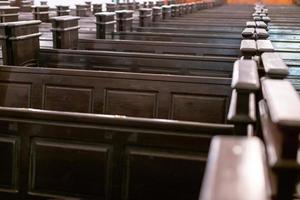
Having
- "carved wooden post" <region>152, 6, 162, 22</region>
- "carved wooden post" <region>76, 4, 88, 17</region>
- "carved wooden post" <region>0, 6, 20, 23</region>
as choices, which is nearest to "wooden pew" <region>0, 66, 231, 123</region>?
"carved wooden post" <region>0, 6, 20, 23</region>

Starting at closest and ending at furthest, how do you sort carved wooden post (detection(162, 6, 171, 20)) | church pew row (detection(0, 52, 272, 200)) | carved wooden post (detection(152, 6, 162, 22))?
church pew row (detection(0, 52, 272, 200))
carved wooden post (detection(152, 6, 162, 22))
carved wooden post (detection(162, 6, 171, 20))

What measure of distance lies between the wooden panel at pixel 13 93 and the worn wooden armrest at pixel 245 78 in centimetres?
188

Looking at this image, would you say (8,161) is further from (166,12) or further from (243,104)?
(166,12)

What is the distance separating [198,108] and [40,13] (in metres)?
5.83

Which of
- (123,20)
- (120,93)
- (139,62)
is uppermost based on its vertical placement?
(123,20)

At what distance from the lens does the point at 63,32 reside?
4055mm

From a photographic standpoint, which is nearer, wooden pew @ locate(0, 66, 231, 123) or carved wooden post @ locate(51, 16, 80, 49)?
wooden pew @ locate(0, 66, 231, 123)

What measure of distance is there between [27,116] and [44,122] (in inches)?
3.4

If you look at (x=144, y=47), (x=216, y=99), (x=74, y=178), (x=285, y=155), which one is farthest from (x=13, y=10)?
(x=285, y=155)

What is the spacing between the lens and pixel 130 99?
9.50 feet

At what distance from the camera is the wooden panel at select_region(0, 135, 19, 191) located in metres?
1.92

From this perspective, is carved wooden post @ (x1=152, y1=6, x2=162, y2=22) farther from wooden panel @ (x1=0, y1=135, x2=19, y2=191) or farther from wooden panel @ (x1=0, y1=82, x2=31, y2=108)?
wooden panel @ (x1=0, y1=135, x2=19, y2=191)

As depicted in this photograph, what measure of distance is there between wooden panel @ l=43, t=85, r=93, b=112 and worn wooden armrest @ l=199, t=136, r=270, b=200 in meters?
2.20

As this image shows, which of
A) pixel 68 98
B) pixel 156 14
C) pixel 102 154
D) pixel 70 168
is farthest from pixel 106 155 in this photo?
pixel 156 14
